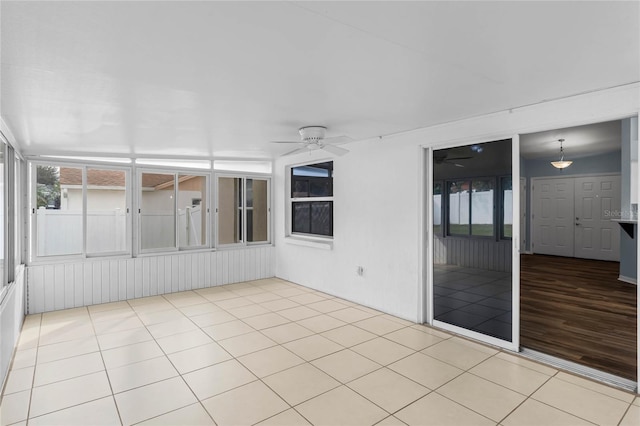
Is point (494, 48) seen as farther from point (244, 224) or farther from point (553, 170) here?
point (553, 170)

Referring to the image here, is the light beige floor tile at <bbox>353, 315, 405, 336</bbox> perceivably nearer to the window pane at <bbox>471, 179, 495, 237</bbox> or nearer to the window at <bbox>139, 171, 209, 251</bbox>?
the window pane at <bbox>471, 179, 495, 237</bbox>

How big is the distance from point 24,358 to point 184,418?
6.65 ft

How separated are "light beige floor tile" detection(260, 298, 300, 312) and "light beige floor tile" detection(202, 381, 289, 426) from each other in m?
2.04

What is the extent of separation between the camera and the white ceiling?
1578mm

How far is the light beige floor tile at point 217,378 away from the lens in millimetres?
2621

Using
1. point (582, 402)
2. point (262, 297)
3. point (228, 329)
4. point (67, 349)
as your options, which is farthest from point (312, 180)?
point (582, 402)

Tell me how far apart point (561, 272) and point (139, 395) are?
7549mm

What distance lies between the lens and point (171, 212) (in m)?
5.72

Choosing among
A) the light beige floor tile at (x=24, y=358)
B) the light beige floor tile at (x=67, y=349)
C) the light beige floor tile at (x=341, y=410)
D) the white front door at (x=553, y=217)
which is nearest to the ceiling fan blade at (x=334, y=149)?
the light beige floor tile at (x=341, y=410)

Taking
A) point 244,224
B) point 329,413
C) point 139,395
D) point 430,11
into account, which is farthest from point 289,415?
point 244,224

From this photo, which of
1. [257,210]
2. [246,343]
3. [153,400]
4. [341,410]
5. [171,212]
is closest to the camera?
[341,410]

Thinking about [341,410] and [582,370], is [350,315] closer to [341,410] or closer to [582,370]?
[341,410]

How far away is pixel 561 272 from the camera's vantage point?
6.93 metres

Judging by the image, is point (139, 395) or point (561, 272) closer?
point (139, 395)
